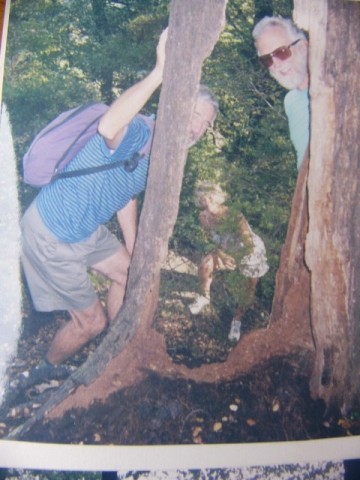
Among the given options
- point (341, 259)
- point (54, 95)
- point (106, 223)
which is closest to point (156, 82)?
point (54, 95)

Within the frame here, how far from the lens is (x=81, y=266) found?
1.13 m

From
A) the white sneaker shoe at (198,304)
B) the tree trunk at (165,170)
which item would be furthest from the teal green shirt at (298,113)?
the white sneaker shoe at (198,304)

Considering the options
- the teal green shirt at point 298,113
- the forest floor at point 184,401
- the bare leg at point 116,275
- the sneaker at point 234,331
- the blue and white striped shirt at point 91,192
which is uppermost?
the teal green shirt at point 298,113

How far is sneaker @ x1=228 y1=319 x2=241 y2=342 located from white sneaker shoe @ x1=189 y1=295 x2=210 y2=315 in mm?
81

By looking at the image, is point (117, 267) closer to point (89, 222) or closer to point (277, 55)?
point (89, 222)

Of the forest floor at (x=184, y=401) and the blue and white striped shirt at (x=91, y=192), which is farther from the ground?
the blue and white striped shirt at (x=91, y=192)

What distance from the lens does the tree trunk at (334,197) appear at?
46.6 inches

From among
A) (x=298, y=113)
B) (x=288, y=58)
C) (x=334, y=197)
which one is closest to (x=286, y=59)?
(x=288, y=58)

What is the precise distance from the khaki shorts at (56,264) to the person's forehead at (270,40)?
574 mm

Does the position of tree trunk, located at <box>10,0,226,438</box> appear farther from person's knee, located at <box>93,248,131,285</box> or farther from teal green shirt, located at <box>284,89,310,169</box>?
teal green shirt, located at <box>284,89,310,169</box>

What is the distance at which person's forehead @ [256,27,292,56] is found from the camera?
1171 mm

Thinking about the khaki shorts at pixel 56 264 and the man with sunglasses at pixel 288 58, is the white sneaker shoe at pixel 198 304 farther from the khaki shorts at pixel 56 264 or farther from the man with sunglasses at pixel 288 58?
the man with sunglasses at pixel 288 58

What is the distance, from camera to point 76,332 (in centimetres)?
112

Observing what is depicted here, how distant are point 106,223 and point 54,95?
320 millimetres
